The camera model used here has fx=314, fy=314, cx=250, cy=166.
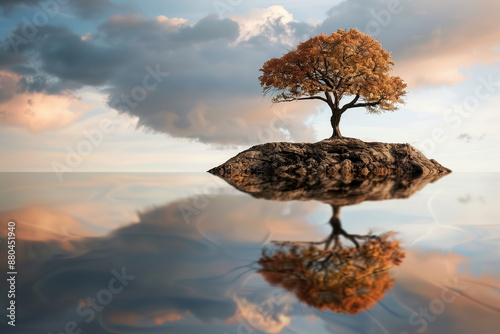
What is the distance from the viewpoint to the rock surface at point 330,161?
20.5 m

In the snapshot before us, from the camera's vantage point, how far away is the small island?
20781 millimetres

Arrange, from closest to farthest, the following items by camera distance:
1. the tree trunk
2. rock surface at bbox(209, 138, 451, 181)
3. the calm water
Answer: the calm water < rock surface at bbox(209, 138, 451, 181) < the tree trunk

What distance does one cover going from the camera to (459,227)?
20.1ft

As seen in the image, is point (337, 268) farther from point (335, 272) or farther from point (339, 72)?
point (339, 72)

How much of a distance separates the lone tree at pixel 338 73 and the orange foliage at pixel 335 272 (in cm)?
2056

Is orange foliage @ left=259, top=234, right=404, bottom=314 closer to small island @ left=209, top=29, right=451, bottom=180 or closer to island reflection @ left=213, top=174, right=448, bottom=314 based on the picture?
island reflection @ left=213, top=174, right=448, bottom=314

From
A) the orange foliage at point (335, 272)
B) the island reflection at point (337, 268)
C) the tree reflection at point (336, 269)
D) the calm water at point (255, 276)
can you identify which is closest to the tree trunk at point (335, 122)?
the calm water at point (255, 276)

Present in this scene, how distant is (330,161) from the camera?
2089 centimetres

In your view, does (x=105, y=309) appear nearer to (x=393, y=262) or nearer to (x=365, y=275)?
(x=365, y=275)

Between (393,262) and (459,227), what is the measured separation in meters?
2.91

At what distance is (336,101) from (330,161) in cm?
705

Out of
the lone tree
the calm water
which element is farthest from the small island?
the calm water

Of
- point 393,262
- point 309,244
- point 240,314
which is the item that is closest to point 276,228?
point 309,244

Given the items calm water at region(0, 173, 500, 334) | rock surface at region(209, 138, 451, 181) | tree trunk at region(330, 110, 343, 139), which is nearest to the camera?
calm water at region(0, 173, 500, 334)
